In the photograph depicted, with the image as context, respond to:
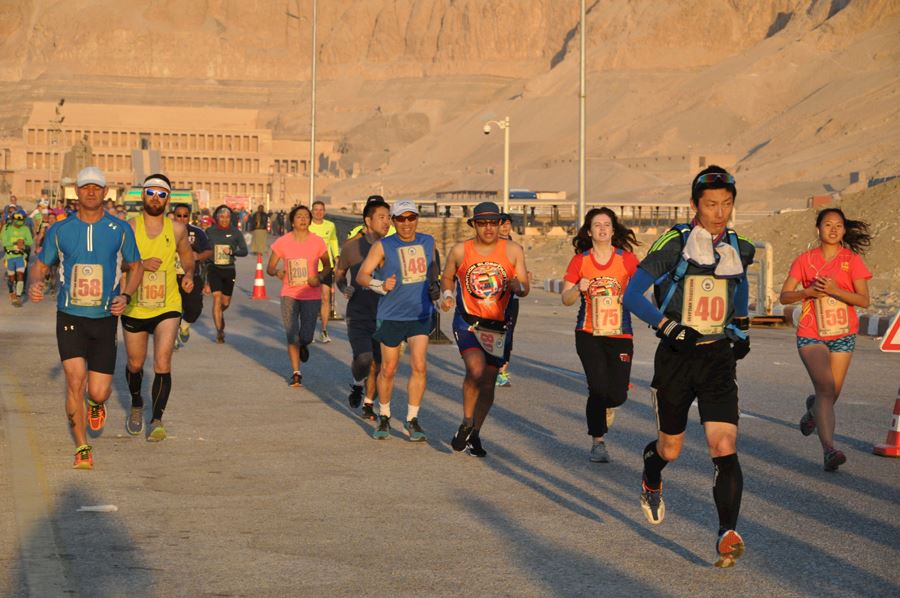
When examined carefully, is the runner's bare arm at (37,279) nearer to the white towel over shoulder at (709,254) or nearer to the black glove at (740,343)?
the white towel over shoulder at (709,254)

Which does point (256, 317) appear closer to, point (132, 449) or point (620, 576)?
point (132, 449)

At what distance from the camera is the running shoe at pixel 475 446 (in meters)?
10.6

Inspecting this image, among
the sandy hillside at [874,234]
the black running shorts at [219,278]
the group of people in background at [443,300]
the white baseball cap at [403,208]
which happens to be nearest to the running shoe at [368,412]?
the group of people in background at [443,300]

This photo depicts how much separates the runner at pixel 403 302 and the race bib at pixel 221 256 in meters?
8.78

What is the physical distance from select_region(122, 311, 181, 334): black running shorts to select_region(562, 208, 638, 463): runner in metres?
2.72

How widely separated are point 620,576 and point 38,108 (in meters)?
190

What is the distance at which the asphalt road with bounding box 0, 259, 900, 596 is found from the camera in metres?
6.96

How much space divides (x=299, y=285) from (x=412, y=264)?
412 cm

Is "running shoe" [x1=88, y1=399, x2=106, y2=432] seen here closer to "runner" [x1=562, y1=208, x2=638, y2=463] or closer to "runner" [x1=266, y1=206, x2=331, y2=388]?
"runner" [x1=562, y1=208, x2=638, y2=463]

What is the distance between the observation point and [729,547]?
278 inches

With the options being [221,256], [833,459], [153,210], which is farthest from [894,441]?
[221,256]

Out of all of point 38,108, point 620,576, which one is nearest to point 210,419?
point 620,576

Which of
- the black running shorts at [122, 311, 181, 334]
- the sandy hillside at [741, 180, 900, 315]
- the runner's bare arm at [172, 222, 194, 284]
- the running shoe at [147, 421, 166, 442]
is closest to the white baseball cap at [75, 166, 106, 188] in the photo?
the runner's bare arm at [172, 222, 194, 284]

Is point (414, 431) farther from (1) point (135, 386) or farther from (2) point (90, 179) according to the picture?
(2) point (90, 179)
